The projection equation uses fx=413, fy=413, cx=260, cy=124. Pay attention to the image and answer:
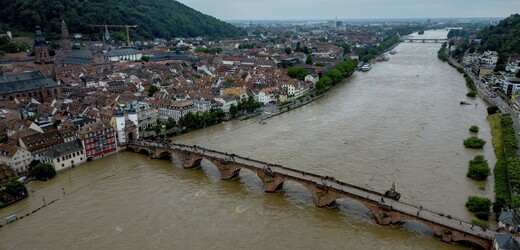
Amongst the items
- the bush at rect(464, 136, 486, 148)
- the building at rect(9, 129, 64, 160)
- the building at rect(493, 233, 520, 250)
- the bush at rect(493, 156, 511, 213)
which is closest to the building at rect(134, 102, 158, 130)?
the building at rect(9, 129, 64, 160)

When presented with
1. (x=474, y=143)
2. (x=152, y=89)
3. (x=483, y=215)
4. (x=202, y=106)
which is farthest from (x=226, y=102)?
(x=483, y=215)

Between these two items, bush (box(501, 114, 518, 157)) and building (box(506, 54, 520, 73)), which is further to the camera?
building (box(506, 54, 520, 73))

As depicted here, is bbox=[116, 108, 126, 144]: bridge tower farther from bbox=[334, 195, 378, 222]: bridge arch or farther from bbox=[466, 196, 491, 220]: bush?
bbox=[466, 196, 491, 220]: bush

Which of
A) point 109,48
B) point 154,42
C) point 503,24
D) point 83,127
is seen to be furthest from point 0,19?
point 503,24

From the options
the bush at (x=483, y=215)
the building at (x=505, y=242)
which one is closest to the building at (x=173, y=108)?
the bush at (x=483, y=215)

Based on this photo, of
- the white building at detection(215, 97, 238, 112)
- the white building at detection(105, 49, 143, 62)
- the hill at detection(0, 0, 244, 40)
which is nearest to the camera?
the white building at detection(215, 97, 238, 112)

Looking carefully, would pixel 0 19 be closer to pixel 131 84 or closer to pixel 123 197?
pixel 131 84

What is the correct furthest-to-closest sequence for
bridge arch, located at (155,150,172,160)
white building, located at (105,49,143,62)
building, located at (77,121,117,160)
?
white building, located at (105,49,143,62) → bridge arch, located at (155,150,172,160) → building, located at (77,121,117,160)

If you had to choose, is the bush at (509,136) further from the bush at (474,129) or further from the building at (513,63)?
the building at (513,63)
